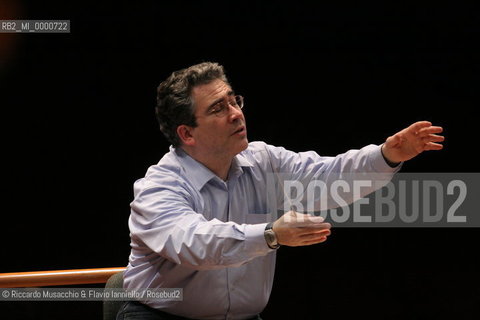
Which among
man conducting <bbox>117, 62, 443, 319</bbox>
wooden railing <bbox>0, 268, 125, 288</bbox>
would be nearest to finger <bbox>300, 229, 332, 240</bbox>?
man conducting <bbox>117, 62, 443, 319</bbox>

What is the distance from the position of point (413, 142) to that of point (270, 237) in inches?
23.9

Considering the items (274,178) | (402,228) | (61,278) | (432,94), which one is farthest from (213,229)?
(432,94)

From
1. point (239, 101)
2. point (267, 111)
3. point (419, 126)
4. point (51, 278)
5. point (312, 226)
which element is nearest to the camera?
point (312, 226)

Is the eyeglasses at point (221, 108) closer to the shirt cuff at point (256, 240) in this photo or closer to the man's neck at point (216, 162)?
the man's neck at point (216, 162)

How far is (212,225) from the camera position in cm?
185

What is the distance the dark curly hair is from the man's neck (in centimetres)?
9

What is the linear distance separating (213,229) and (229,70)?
1.44 metres

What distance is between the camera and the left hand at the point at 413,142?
207cm

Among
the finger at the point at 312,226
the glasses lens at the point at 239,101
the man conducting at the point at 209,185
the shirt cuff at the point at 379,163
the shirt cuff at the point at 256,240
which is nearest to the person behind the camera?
the finger at the point at 312,226

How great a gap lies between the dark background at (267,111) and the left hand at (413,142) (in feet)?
3.05

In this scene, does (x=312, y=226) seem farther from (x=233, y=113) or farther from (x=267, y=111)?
(x=267, y=111)

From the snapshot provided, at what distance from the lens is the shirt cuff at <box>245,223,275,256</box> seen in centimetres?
179

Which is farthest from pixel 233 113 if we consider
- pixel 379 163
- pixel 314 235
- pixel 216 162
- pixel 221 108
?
pixel 314 235

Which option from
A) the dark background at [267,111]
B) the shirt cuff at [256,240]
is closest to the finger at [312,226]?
the shirt cuff at [256,240]
